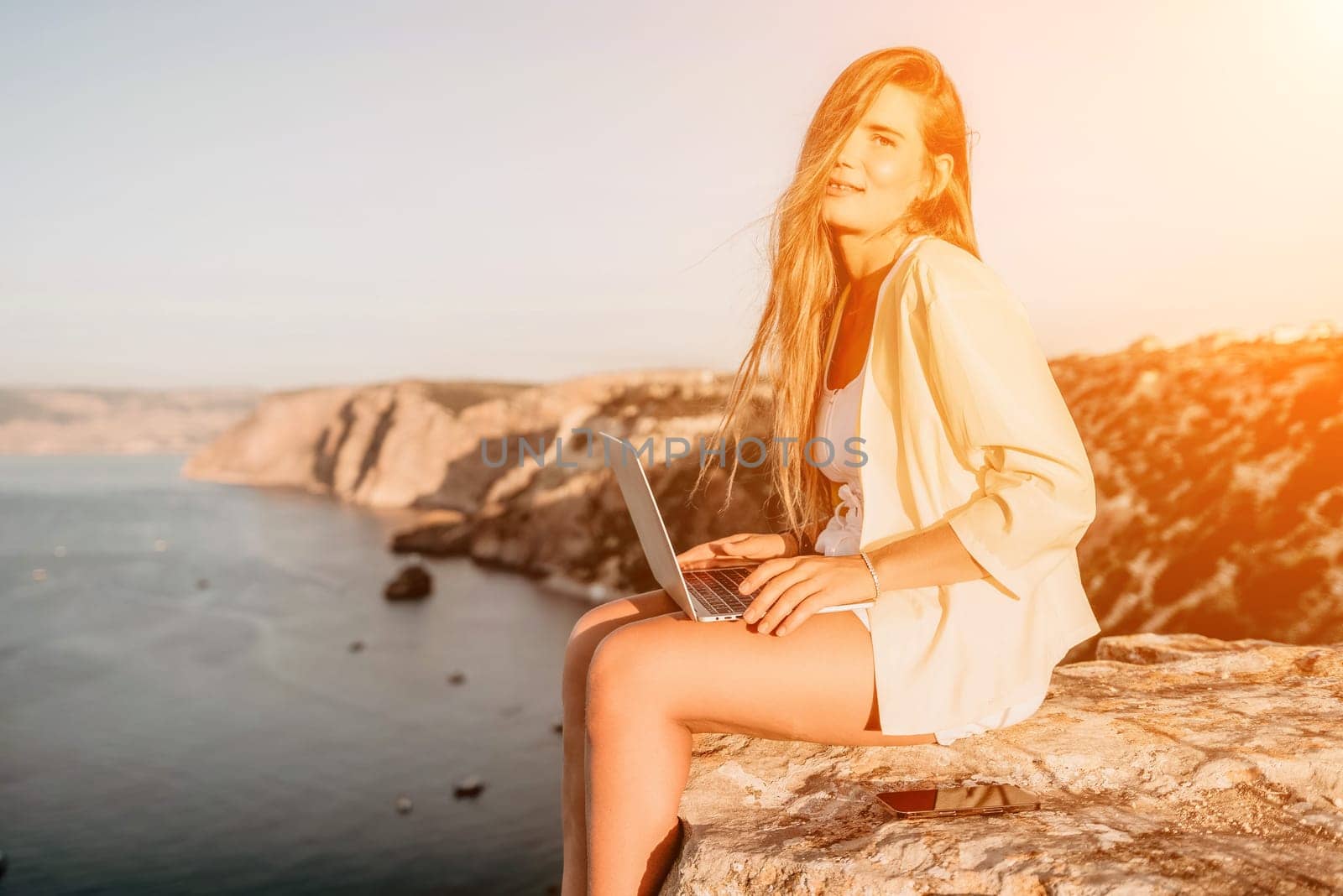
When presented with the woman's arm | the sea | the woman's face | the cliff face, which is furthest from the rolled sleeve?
the sea

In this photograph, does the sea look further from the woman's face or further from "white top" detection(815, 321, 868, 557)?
the woman's face

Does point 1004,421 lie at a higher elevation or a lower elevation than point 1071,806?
higher

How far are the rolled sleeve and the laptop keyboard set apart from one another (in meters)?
0.45

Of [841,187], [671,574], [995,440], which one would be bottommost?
[671,574]

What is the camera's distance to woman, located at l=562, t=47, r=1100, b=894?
1550 mm

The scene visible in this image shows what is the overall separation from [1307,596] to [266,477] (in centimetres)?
7613

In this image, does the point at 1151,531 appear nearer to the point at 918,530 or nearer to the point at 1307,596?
the point at 1307,596

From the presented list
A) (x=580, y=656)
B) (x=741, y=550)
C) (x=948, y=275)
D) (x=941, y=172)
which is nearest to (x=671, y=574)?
(x=580, y=656)

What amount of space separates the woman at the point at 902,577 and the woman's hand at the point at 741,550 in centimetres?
55

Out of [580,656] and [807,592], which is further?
[580,656]

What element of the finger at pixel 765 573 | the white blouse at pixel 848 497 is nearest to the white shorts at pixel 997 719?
the white blouse at pixel 848 497

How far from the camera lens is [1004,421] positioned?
4.97ft

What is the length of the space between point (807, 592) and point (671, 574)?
33 cm

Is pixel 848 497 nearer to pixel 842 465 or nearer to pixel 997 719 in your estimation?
pixel 842 465
